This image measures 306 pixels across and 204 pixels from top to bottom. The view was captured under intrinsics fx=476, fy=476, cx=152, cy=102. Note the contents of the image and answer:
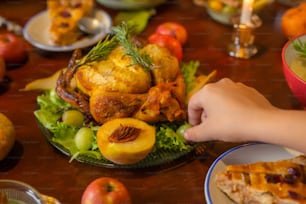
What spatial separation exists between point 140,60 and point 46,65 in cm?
36

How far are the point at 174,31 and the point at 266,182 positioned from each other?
60 centimetres

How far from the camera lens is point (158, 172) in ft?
2.95

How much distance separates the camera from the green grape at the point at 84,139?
0.91 m

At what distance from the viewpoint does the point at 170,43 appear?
1.16 m

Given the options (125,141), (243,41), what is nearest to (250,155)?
(125,141)

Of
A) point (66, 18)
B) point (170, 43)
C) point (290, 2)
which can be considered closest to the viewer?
point (170, 43)

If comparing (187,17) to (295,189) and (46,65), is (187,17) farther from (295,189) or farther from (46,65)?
(295,189)

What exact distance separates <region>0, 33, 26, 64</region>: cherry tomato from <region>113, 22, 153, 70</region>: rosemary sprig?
327mm

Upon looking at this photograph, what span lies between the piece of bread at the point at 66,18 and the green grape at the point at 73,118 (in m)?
0.33

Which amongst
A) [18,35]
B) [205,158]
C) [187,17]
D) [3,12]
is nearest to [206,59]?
[187,17]

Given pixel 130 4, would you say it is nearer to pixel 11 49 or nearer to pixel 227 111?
pixel 11 49

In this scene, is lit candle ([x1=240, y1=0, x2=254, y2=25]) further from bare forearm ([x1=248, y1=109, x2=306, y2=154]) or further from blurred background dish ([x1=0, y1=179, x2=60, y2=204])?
blurred background dish ([x1=0, y1=179, x2=60, y2=204])

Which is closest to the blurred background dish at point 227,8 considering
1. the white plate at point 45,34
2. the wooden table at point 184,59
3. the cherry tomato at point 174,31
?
the wooden table at point 184,59

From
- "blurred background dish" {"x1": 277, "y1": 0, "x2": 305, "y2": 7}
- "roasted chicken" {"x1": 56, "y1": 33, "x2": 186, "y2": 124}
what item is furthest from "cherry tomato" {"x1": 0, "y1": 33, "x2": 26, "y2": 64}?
"blurred background dish" {"x1": 277, "y1": 0, "x2": 305, "y2": 7}
